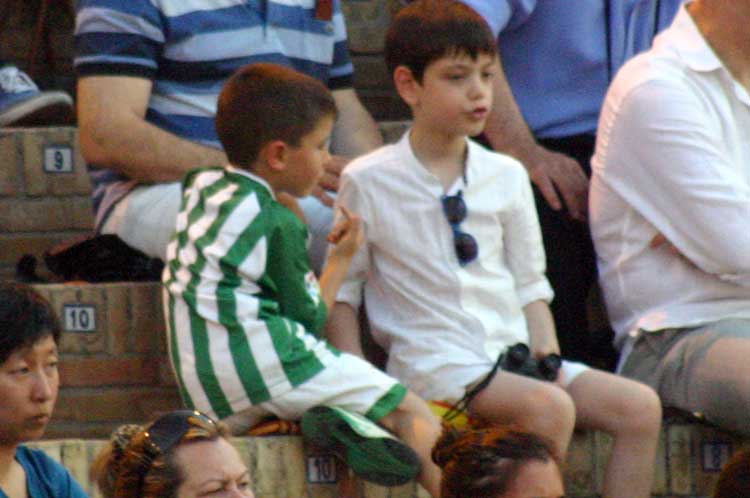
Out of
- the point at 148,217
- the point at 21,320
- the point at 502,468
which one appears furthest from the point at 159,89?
the point at 502,468

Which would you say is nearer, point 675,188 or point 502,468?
point 502,468

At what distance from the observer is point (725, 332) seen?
13.4 ft

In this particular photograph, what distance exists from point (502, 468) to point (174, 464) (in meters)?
0.50

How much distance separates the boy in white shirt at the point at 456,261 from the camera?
12.9 feet

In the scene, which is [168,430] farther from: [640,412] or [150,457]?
[640,412]

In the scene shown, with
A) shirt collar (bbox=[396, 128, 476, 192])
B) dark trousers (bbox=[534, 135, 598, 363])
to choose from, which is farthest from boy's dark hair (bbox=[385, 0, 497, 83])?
dark trousers (bbox=[534, 135, 598, 363])

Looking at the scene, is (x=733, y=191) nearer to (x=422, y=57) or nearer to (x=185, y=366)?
(x=422, y=57)

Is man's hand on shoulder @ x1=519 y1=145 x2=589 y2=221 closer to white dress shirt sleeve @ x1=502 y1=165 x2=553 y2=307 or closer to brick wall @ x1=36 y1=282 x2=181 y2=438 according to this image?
white dress shirt sleeve @ x1=502 y1=165 x2=553 y2=307

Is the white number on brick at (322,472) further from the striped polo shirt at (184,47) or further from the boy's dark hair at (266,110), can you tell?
the striped polo shirt at (184,47)

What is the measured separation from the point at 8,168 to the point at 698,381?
1.85m

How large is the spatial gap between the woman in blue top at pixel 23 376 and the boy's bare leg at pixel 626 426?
126 cm

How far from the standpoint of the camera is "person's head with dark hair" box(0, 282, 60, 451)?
306 centimetres

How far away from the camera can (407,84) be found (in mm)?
4195

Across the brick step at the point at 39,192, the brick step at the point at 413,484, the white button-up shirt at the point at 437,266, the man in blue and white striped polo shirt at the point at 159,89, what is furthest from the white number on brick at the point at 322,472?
the brick step at the point at 39,192
